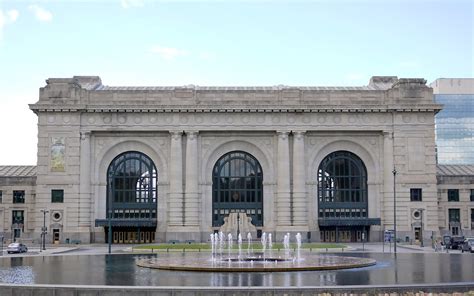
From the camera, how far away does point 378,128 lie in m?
80.2

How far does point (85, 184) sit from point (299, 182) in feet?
82.9

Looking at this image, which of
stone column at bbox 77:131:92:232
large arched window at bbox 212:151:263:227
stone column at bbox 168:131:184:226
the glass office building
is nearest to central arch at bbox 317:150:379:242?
large arched window at bbox 212:151:263:227

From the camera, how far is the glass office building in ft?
534

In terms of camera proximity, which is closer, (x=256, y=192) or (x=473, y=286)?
(x=473, y=286)

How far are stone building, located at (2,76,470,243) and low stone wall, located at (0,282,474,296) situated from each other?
50.7m

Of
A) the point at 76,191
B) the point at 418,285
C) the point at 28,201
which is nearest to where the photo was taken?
the point at 418,285

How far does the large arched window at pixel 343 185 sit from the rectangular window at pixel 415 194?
5500 millimetres

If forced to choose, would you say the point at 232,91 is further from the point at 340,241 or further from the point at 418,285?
the point at 418,285

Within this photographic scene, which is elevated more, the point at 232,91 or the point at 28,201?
the point at 232,91

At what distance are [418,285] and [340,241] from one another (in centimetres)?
5444

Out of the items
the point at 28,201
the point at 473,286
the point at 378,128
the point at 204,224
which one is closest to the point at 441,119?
the point at 378,128

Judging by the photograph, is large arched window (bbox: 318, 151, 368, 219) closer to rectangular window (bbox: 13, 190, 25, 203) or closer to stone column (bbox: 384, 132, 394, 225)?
stone column (bbox: 384, 132, 394, 225)

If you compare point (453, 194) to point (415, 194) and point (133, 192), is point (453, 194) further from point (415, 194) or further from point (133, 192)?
point (133, 192)

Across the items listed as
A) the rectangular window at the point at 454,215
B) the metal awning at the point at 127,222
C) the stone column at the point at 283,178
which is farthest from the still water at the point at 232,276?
the rectangular window at the point at 454,215
